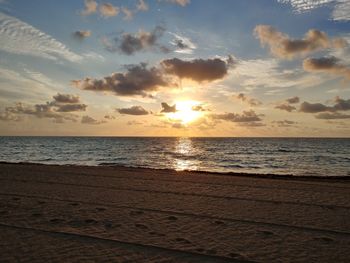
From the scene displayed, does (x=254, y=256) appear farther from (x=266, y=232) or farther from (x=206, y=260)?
(x=266, y=232)

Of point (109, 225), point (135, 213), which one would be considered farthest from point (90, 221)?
point (135, 213)

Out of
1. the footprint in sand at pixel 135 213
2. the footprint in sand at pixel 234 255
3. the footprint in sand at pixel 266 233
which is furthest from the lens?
the footprint in sand at pixel 135 213

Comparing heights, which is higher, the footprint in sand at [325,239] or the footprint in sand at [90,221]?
the footprint in sand at [325,239]

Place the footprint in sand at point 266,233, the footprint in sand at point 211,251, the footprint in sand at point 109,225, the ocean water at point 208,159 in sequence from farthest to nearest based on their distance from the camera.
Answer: the ocean water at point 208,159
the footprint in sand at point 109,225
the footprint in sand at point 266,233
the footprint in sand at point 211,251

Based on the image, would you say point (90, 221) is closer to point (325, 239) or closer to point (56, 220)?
point (56, 220)

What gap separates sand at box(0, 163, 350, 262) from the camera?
787cm

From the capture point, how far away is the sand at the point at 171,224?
25.8 ft

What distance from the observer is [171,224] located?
10.4 m

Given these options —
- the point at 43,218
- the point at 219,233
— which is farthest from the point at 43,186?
the point at 219,233

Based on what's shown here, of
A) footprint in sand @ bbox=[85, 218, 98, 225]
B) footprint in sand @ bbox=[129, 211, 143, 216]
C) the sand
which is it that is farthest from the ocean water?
footprint in sand @ bbox=[85, 218, 98, 225]

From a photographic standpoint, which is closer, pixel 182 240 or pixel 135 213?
pixel 182 240

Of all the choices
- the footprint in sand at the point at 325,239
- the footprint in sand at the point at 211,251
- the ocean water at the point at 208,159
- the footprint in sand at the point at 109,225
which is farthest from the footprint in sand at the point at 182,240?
the ocean water at the point at 208,159

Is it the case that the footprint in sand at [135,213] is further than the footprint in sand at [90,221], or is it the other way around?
the footprint in sand at [135,213]

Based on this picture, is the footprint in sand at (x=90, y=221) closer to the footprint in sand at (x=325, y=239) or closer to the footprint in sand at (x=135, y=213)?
the footprint in sand at (x=135, y=213)
